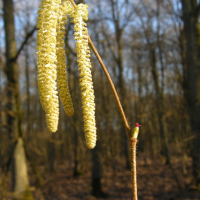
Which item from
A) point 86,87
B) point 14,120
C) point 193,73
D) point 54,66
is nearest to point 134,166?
point 86,87

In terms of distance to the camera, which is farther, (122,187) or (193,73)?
(122,187)

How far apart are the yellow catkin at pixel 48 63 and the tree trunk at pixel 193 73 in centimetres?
587

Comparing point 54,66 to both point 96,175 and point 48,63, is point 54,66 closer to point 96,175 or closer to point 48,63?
point 48,63

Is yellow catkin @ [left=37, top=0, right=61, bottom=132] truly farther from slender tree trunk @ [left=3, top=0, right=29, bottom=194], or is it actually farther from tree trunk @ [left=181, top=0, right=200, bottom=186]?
tree trunk @ [left=181, top=0, right=200, bottom=186]

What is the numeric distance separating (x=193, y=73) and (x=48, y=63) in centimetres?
598

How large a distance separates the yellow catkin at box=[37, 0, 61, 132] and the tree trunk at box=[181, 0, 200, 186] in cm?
587

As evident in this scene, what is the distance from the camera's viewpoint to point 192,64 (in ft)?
20.1

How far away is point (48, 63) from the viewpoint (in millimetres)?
844

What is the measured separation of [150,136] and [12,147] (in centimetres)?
1198

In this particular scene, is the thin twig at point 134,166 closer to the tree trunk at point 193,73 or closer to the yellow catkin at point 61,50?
the yellow catkin at point 61,50

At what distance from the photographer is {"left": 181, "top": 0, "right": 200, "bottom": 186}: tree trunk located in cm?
605

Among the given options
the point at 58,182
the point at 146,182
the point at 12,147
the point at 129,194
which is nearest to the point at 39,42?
the point at 12,147

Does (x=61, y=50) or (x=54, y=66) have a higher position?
(x=61, y=50)

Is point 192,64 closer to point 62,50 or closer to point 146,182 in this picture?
point 146,182
